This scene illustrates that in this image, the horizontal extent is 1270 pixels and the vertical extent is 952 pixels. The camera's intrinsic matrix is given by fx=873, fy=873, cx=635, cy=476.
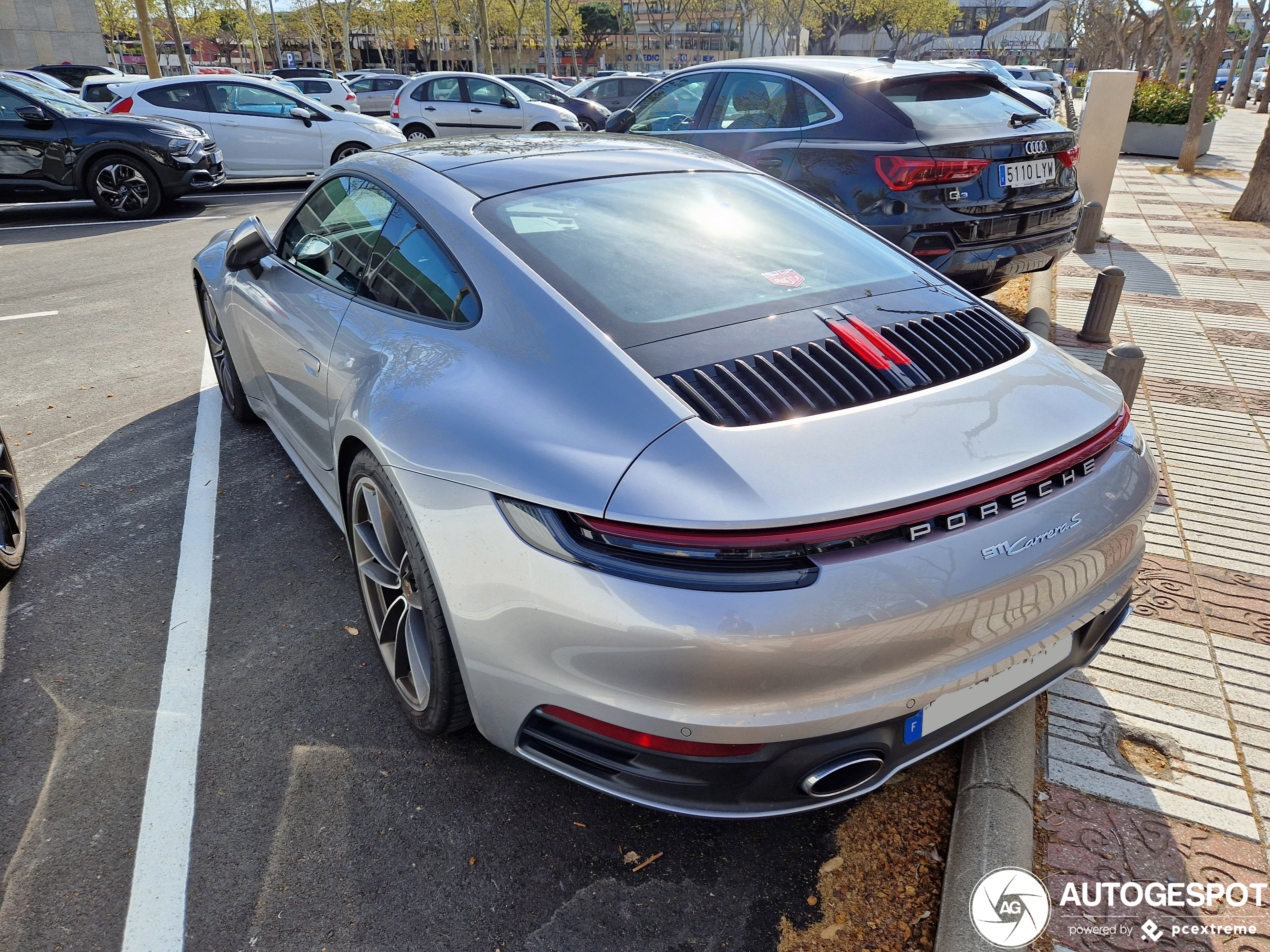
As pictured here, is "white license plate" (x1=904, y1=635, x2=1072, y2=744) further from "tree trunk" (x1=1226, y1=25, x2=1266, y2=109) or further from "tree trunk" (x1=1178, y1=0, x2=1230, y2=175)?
"tree trunk" (x1=1226, y1=25, x2=1266, y2=109)

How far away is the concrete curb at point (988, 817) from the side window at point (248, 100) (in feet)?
46.8

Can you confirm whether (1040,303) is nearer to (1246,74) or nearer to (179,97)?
(179,97)

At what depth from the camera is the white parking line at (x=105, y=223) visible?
10945 mm

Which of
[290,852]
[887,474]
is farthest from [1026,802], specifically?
[290,852]

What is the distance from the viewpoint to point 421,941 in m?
1.92

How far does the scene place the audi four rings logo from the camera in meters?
1.70

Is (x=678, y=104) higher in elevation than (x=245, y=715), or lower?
higher

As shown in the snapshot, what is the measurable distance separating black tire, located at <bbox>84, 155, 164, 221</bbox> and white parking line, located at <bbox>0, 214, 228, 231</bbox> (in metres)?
0.12

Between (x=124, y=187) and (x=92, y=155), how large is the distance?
0.47 metres

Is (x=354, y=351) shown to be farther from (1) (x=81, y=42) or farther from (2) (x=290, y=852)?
(1) (x=81, y=42)

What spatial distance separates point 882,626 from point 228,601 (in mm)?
2473

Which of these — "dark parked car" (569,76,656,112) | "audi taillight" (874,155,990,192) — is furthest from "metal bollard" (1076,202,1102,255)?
"dark parked car" (569,76,656,112)

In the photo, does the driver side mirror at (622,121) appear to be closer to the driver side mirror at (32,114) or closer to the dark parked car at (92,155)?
the dark parked car at (92,155)

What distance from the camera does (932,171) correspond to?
4836mm
